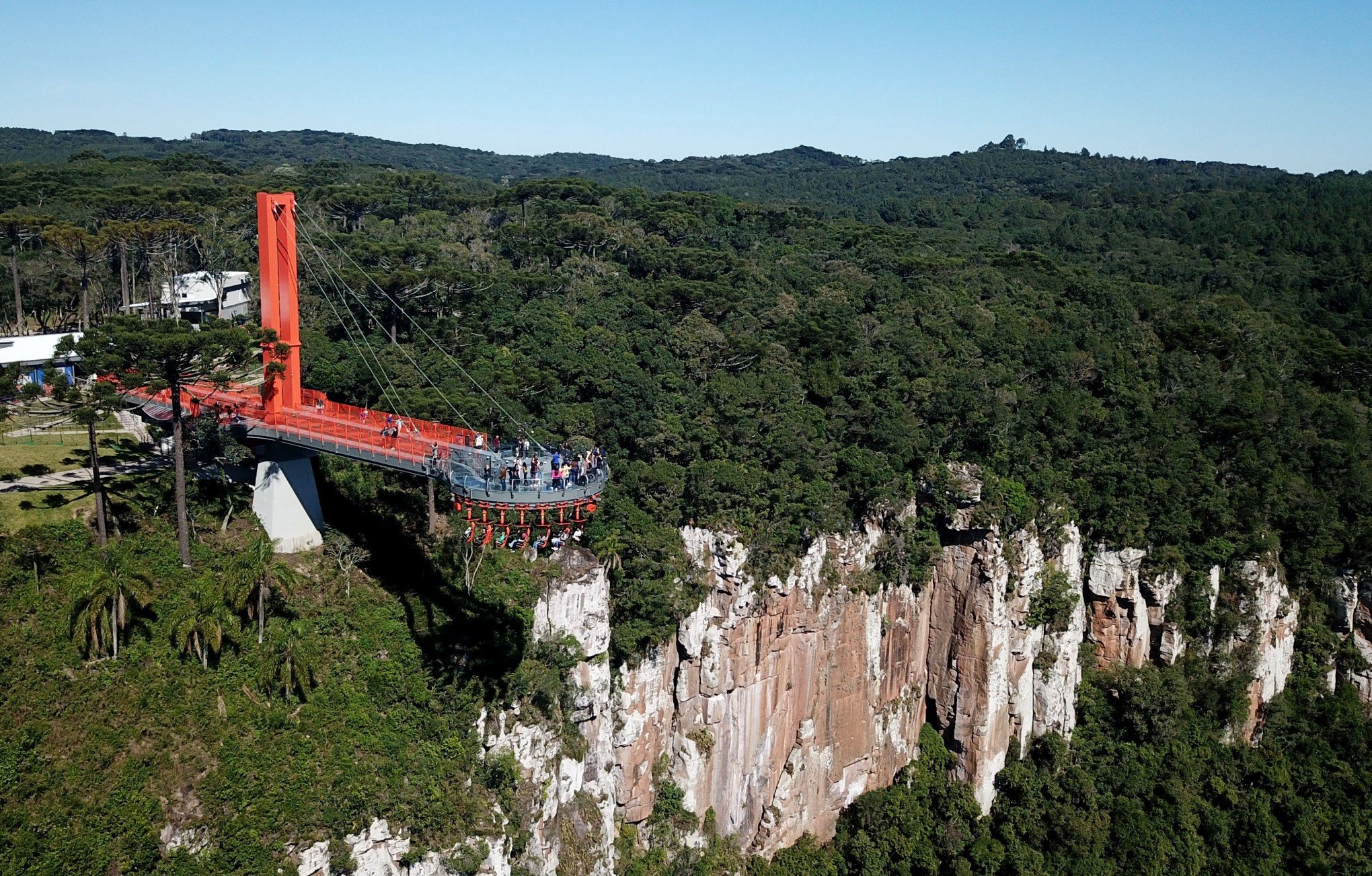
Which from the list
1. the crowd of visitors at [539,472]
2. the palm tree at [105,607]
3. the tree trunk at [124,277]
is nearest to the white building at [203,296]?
the tree trunk at [124,277]

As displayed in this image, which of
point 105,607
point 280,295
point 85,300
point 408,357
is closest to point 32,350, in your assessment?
point 85,300

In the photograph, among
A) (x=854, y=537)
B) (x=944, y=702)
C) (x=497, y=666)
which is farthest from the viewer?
(x=944, y=702)

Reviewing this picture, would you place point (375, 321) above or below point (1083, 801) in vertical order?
above

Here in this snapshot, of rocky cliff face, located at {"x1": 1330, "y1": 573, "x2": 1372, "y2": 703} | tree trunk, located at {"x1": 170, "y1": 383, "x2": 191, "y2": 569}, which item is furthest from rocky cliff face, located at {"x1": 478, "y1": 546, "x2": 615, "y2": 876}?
rocky cliff face, located at {"x1": 1330, "y1": 573, "x2": 1372, "y2": 703}

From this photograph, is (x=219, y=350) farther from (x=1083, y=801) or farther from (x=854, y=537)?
Result: (x=1083, y=801)

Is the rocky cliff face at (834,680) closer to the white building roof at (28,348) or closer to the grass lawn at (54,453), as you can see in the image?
the grass lawn at (54,453)

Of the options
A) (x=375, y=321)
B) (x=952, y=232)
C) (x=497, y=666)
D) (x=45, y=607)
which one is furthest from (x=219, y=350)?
(x=952, y=232)
